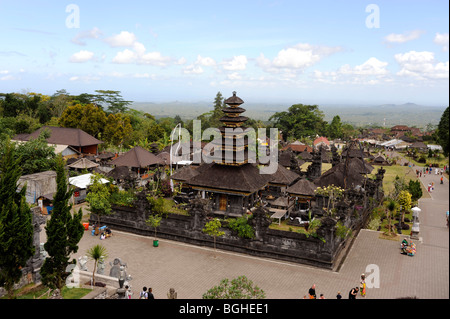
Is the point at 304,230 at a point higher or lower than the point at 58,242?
lower

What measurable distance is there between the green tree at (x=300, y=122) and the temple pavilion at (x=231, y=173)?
66.4 meters

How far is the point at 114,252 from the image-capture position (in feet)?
71.2

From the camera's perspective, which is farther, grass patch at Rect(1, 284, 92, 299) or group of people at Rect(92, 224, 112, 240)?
group of people at Rect(92, 224, 112, 240)

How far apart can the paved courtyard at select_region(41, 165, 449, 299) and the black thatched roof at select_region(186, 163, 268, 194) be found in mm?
5779

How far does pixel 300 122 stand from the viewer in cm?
9338

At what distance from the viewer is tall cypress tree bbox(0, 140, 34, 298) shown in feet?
46.6

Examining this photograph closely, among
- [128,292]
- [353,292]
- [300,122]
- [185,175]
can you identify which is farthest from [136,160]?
[300,122]

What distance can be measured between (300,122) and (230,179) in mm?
69414

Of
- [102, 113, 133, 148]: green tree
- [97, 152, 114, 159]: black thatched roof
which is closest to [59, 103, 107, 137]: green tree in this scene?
[102, 113, 133, 148]: green tree

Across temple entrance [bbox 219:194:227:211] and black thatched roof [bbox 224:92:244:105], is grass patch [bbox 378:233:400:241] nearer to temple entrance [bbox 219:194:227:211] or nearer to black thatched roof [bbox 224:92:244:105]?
temple entrance [bbox 219:194:227:211]

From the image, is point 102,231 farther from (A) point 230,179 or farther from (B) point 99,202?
(A) point 230,179
